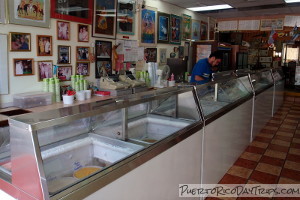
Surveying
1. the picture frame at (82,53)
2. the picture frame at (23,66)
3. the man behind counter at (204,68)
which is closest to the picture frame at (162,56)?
the man behind counter at (204,68)

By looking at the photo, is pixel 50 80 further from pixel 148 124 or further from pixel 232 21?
pixel 232 21

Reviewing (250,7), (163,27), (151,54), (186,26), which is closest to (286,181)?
(151,54)

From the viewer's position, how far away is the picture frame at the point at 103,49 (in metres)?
4.25

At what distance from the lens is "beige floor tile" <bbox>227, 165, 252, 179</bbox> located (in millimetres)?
3141

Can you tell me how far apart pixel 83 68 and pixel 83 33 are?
53 cm

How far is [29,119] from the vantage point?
3.66 ft

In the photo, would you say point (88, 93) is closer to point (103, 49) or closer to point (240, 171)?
point (103, 49)

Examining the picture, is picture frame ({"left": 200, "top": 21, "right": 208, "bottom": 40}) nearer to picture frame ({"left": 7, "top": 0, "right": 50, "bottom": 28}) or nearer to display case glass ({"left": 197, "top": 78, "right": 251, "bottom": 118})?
display case glass ({"left": 197, "top": 78, "right": 251, "bottom": 118})

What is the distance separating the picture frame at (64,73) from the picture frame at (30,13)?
60 centimetres

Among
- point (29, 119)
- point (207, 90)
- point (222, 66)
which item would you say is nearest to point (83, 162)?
point (29, 119)

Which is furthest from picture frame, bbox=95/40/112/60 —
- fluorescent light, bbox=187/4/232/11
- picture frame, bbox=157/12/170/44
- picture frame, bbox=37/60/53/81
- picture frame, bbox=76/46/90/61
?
fluorescent light, bbox=187/4/232/11

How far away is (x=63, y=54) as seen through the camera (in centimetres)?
370

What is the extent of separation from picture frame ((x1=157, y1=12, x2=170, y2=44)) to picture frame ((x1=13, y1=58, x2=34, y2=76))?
3.10 m

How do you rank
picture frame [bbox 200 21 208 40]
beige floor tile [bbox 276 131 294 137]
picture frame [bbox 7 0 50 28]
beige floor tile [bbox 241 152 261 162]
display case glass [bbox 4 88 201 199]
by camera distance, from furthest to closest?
picture frame [bbox 200 21 208 40], beige floor tile [bbox 276 131 294 137], beige floor tile [bbox 241 152 261 162], picture frame [bbox 7 0 50 28], display case glass [bbox 4 88 201 199]
